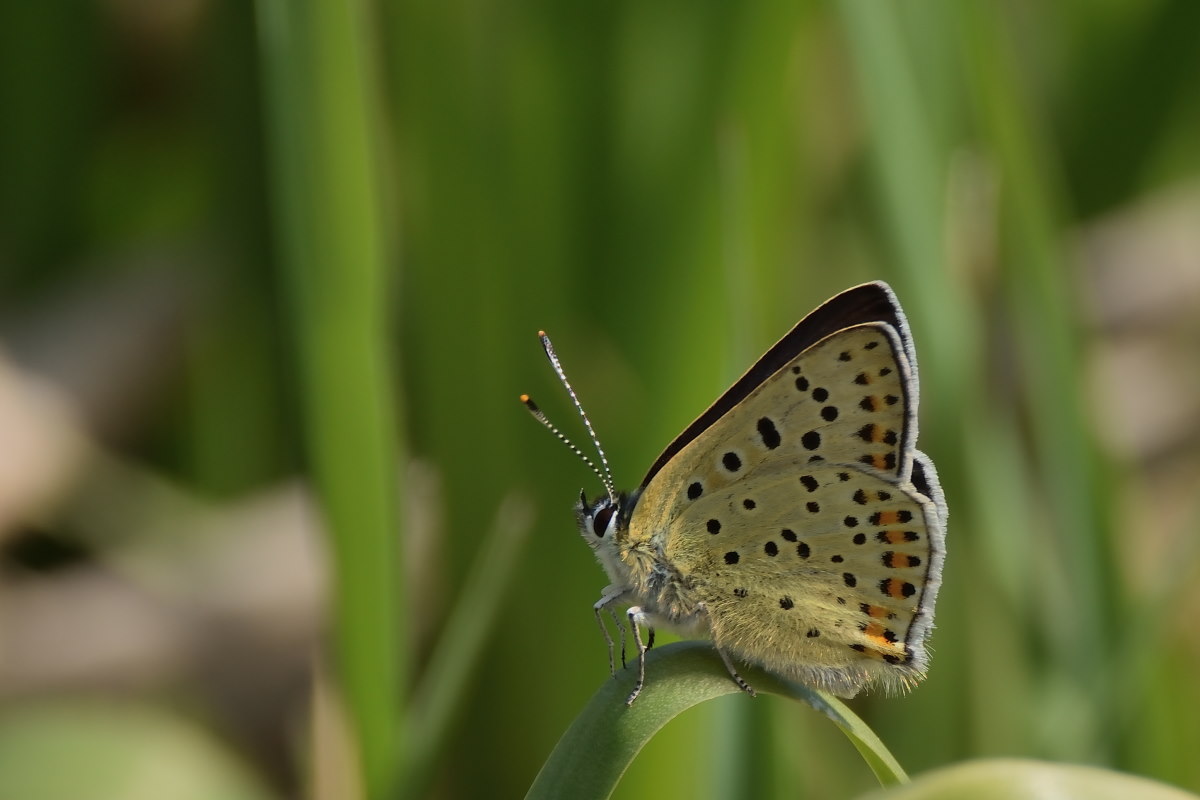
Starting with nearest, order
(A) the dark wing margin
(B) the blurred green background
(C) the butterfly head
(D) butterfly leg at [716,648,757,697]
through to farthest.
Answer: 1. (D) butterfly leg at [716,648,757,697]
2. (A) the dark wing margin
3. (B) the blurred green background
4. (C) the butterfly head

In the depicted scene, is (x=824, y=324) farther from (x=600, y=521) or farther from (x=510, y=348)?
(x=510, y=348)

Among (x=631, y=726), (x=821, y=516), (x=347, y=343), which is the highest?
(x=347, y=343)

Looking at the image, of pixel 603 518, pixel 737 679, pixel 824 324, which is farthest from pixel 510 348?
pixel 737 679

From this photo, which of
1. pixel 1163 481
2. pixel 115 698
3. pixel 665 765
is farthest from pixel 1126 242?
pixel 115 698

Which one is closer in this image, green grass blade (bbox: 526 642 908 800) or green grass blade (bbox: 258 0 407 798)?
green grass blade (bbox: 526 642 908 800)

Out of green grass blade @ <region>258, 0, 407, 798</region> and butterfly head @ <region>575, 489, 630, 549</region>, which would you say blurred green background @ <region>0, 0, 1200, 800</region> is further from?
butterfly head @ <region>575, 489, 630, 549</region>

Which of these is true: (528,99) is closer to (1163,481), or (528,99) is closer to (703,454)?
(703,454)

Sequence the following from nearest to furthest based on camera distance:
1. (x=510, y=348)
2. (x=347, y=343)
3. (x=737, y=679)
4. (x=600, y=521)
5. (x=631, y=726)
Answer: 1. (x=631, y=726)
2. (x=737, y=679)
3. (x=347, y=343)
4. (x=600, y=521)
5. (x=510, y=348)

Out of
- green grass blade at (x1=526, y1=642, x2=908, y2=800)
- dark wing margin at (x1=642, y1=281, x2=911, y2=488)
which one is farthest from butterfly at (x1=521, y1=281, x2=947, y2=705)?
green grass blade at (x1=526, y1=642, x2=908, y2=800)
